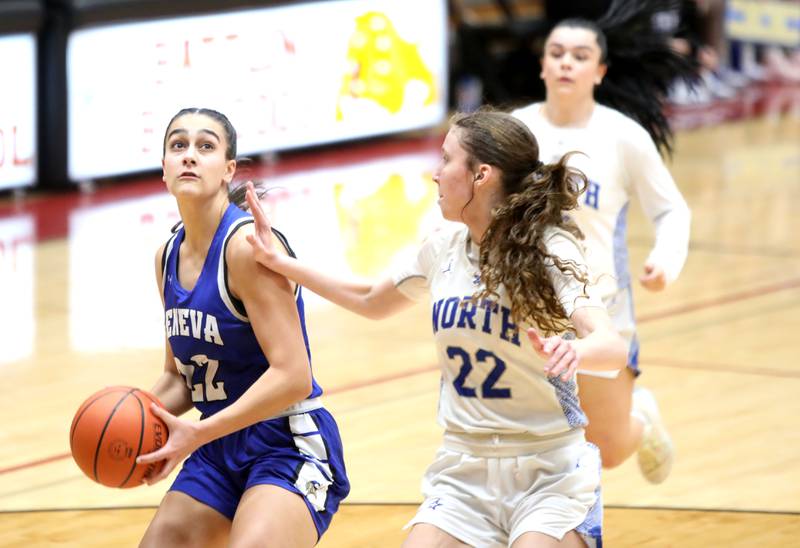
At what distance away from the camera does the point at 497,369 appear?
374 cm

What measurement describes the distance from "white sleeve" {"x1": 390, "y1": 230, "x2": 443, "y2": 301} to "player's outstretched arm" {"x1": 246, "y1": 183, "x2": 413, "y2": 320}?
32mm

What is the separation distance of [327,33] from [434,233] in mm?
Answer: 9754

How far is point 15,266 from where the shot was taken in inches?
370

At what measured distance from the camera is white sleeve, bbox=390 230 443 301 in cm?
403

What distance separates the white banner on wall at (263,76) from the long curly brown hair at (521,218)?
27.1 feet

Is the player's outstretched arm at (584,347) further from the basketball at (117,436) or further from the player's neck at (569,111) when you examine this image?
the player's neck at (569,111)

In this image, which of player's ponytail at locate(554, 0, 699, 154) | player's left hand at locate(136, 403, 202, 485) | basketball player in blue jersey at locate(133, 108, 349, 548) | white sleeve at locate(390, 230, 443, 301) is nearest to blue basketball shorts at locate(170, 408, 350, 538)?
basketball player in blue jersey at locate(133, 108, 349, 548)

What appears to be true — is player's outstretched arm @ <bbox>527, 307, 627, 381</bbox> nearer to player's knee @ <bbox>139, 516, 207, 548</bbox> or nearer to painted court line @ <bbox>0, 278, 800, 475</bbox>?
player's knee @ <bbox>139, 516, 207, 548</bbox>

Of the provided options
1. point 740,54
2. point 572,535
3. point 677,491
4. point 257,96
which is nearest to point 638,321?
point 677,491

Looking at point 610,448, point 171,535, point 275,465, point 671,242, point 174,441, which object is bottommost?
point 610,448

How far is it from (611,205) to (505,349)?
1.58 metres

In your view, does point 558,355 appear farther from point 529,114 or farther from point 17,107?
point 17,107

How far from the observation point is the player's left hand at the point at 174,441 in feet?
11.6

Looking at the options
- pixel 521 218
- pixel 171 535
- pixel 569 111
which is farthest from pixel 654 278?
pixel 171 535
